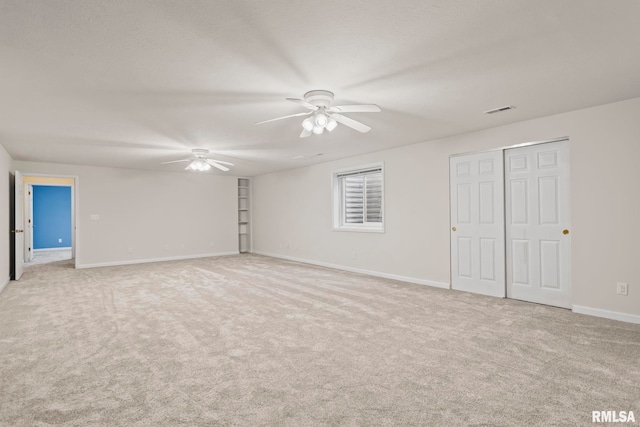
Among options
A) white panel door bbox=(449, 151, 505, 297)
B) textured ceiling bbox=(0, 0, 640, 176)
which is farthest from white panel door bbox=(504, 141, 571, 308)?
textured ceiling bbox=(0, 0, 640, 176)

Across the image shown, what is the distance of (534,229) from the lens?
13.9 feet

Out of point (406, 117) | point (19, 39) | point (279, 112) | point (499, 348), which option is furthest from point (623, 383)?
point (19, 39)

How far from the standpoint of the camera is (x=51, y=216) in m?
10.6

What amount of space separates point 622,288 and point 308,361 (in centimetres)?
347

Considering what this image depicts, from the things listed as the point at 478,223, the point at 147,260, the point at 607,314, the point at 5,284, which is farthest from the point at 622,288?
the point at 147,260

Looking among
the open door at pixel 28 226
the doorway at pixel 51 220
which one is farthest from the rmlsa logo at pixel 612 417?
the doorway at pixel 51 220

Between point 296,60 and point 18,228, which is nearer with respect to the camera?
point 296,60

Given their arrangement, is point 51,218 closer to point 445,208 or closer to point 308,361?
point 308,361

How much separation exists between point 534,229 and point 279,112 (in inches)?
138

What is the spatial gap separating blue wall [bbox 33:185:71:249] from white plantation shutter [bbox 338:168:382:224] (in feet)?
31.1

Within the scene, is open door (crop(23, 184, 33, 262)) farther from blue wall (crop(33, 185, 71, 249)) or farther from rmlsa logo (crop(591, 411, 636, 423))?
rmlsa logo (crop(591, 411, 636, 423))

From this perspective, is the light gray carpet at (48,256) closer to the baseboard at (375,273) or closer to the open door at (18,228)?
the open door at (18,228)

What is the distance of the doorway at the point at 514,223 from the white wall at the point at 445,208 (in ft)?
0.47

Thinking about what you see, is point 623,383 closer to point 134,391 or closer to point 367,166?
point 134,391
